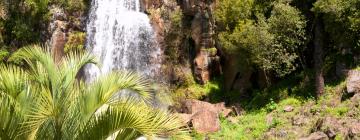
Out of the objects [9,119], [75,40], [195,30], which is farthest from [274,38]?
[9,119]

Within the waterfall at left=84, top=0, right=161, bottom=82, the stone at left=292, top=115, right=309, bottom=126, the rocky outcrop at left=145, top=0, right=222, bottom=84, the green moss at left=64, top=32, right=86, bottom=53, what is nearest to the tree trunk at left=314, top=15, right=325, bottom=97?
the stone at left=292, top=115, right=309, bottom=126

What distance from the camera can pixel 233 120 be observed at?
2062cm

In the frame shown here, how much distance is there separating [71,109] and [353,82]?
1467 cm

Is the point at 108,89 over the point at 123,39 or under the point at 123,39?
over

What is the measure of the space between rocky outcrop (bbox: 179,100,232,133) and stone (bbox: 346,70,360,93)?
514 centimetres

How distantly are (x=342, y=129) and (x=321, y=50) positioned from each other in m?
5.13

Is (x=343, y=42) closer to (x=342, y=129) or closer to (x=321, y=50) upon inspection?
(x=321, y=50)

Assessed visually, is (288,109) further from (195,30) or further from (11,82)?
(11,82)

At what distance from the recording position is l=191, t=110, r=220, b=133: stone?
1980cm

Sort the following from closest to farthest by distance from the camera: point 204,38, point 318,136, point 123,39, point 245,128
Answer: point 318,136
point 245,128
point 123,39
point 204,38

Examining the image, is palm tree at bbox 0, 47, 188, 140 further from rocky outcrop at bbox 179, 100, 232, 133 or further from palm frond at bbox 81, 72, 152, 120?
rocky outcrop at bbox 179, 100, 232, 133

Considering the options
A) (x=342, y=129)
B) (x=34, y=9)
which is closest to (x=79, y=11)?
(x=34, y=9)

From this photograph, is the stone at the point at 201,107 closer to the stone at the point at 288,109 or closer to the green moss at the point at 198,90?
the green moss at the point at 198,90

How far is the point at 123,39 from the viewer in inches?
977
